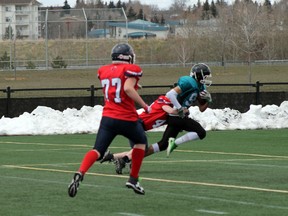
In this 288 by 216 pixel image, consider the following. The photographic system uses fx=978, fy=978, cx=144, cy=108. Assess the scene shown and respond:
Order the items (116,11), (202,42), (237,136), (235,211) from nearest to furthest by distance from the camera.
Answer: (235,211), (237,136), (116,11), (202,42)

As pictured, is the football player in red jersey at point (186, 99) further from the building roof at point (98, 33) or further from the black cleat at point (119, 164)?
the building roof at point (98, 33)

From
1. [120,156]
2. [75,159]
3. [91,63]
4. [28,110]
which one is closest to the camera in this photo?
[120,156]

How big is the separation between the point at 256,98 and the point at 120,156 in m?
17.9

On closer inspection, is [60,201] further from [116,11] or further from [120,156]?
[116,11]

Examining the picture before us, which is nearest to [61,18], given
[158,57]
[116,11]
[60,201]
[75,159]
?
[116,11]

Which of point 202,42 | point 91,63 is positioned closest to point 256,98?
point 91,63

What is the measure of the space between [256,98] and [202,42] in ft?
223

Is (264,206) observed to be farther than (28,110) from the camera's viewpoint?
No

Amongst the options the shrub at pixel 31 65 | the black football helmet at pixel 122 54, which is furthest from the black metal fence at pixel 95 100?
the shrub at pixel 31 65

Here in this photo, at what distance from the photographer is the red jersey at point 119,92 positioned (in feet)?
39.4

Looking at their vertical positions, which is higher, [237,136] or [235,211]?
[235,211]

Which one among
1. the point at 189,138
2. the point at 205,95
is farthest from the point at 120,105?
the point at 189,138

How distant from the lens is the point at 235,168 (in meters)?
16.0

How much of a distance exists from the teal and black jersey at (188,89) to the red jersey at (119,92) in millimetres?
3894
